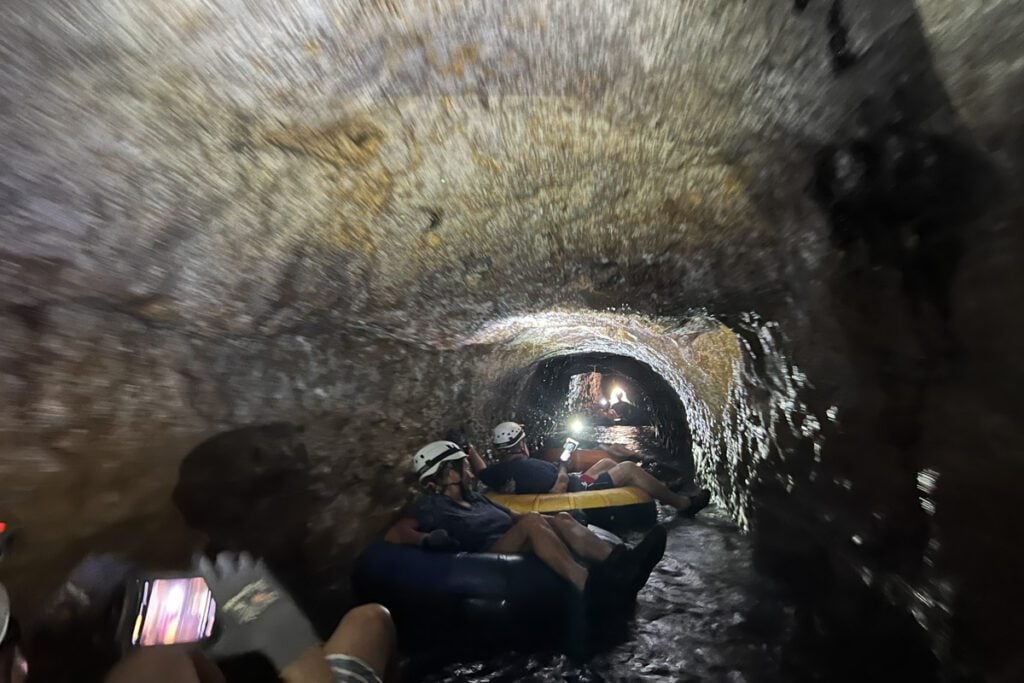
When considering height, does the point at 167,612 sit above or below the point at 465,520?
below

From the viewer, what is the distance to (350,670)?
159 cm

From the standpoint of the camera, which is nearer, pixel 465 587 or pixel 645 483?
pixel 465 587

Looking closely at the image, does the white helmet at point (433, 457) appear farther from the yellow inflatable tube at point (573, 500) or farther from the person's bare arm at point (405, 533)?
the yellow inflatable tube at point (573, 500)

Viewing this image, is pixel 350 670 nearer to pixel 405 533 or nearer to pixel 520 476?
pixel 405 533

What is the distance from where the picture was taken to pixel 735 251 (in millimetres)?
1807

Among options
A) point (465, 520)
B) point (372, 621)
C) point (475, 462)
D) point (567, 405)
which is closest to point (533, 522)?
point (465, 520)

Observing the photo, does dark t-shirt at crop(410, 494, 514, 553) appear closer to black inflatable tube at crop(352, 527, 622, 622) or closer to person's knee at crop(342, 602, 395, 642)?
black inflatable tube at crop(352, 527, 622, 622)

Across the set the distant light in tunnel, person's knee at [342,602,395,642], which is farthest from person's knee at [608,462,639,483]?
the distant light in tunnel

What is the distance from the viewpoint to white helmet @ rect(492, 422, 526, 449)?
14.7ft

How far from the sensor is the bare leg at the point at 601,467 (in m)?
4.30

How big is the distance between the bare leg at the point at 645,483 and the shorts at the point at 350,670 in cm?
270

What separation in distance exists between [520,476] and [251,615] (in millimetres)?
2264

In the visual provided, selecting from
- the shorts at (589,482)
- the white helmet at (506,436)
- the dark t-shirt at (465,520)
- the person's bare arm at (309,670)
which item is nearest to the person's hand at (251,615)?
the person's bare arm at (309,670)

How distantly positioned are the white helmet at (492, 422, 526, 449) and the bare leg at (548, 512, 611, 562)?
5.93 ft
